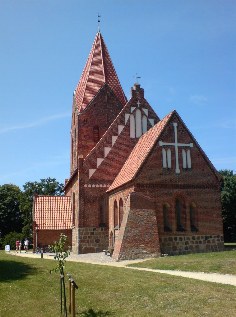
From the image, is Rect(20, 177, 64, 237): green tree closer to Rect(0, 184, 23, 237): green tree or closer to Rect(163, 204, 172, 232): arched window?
Rect(0, 184, 23, 237): green tree

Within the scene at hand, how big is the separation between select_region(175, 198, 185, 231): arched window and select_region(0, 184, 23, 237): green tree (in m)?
40.4

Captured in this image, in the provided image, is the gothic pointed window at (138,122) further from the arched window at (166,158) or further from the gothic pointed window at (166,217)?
the gothic pointed window at (166,217)

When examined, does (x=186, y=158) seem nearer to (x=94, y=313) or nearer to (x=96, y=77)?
(x=96, y=77)

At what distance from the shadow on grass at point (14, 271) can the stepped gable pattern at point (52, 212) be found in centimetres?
1471

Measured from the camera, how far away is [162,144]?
24.4m

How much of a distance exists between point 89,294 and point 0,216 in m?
49.8

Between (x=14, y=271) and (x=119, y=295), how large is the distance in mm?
5347

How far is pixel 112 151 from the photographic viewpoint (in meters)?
29.2

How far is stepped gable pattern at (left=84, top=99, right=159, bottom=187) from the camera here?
28.7 metres

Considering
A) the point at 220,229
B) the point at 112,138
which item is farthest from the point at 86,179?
the point at 220,229

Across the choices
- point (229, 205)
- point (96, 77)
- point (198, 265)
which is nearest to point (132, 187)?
point (198, 265)

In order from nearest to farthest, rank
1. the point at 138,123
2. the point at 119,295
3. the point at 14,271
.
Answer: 1. the point at 119,295
2. the point at 14,271
3. the point at 138,123

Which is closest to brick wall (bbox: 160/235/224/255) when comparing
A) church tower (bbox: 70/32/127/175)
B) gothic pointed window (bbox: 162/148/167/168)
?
gothic pointed window (bbox: 162/148/167/168)

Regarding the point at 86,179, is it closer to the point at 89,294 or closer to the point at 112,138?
the point at 112,138
